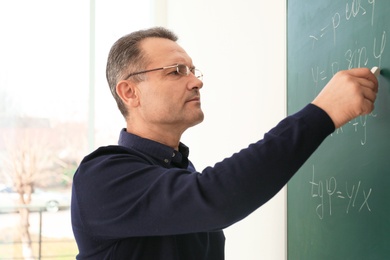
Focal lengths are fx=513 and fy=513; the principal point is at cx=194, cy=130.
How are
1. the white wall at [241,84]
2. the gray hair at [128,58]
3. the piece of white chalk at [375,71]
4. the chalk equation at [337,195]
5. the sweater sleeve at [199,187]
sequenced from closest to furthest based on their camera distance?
1. the sweater sleeve at [199,187]
2. the piece of white chalk at [375,71]
3. the chalk equation at [337,195]
4. the gray hair at [128,58]
5. the white wall at [241,84]

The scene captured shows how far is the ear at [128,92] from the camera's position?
5.15 feet

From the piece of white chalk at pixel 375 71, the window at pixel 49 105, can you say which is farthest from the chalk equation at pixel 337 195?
the window at pixel 49 105

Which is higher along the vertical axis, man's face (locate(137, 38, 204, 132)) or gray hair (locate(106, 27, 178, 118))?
gray hair (locate(106, 27, 178, 118))

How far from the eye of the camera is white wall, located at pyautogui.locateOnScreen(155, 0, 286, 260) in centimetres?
240

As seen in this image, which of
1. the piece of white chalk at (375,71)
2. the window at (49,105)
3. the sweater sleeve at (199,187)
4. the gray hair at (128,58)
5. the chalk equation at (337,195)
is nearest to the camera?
the sweater sleeve at (199,187)

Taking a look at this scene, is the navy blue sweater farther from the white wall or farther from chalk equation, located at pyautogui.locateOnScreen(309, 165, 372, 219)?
the white wall

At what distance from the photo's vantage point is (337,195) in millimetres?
1587

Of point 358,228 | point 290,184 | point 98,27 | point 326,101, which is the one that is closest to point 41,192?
point 98,27

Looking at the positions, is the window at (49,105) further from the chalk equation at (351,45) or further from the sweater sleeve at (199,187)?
the sweater sleeve at (199,187)

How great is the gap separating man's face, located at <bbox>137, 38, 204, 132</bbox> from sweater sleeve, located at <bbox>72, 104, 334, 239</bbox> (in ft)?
0.91

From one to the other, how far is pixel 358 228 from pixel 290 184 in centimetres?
59

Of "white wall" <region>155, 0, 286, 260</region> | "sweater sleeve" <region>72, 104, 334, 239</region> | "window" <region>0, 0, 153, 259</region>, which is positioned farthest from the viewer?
"window" <region>0, 0, 153, 259</region>

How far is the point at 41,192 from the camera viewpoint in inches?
151

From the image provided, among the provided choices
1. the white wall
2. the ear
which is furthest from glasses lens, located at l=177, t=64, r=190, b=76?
the white wall
